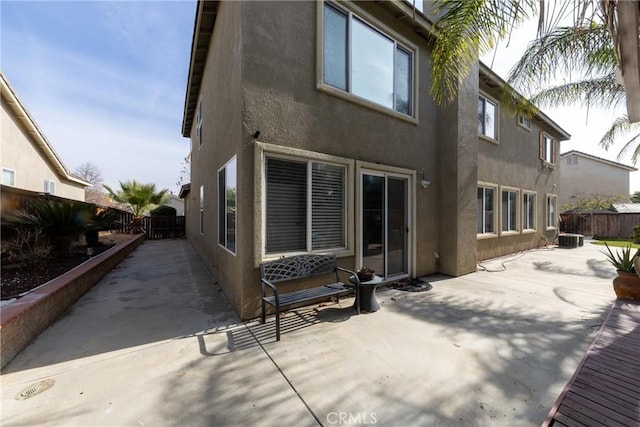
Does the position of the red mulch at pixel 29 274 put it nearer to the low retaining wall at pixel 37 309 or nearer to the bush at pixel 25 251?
the bush at pixel 25 251

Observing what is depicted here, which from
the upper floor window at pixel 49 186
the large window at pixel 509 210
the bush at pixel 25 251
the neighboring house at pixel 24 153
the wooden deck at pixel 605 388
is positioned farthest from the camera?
the upper floor window at pixel 49 186

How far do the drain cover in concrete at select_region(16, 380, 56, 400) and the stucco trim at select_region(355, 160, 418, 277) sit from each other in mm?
4974

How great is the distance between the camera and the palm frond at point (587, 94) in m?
8.62

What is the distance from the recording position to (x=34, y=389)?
2881 millimetres

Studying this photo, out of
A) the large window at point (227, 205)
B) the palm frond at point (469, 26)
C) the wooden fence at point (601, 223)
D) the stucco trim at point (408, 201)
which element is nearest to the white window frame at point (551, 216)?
the wooden fence at point (601, 223)

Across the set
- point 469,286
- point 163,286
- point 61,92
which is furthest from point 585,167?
point 61,92

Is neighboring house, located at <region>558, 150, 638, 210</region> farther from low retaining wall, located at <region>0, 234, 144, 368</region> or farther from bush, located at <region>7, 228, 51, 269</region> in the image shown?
bush, located at <region>7, 228, 51, 269</region>

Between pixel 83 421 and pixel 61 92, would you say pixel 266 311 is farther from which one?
pixel 61 92

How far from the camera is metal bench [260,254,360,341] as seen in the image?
15.0 feet

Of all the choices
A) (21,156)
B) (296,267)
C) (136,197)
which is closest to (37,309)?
(296,267)

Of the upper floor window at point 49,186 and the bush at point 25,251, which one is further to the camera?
the upper floor window at point 49,186

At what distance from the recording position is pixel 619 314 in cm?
452

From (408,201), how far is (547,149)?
13.1 metres

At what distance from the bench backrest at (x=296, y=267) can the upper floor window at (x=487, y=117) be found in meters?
8.24
